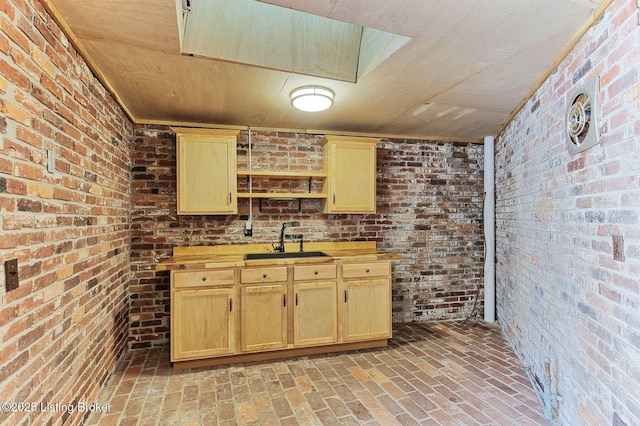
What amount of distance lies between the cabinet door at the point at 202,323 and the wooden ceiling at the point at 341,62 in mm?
1713

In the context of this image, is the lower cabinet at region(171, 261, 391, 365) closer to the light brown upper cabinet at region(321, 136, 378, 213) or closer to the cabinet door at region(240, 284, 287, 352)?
the cabinet door at region(240, 284, 287, 352)

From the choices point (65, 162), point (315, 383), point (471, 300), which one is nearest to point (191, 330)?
point (315, 383)

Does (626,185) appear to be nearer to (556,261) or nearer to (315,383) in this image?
(556,261)

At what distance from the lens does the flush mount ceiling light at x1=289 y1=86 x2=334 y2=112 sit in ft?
7.93

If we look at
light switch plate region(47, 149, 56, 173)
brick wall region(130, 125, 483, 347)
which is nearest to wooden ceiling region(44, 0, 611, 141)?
brick wall region(130, 125, 483, 347)

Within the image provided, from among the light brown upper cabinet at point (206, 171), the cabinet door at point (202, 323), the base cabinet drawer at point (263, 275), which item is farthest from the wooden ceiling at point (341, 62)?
the cabinet door at point (202, 323)

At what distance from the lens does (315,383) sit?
244 centimetres

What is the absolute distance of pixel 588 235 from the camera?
5.57 feet

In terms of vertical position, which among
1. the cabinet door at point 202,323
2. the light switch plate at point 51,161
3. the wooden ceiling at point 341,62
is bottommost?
the cabinet door at point 202,323

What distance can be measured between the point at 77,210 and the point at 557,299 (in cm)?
315

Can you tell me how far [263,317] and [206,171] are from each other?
1.50 m

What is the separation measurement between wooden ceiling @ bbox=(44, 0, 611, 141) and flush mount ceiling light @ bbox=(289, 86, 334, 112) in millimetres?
58

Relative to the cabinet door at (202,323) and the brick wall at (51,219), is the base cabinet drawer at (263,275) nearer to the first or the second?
the cabinet door at (202,323)

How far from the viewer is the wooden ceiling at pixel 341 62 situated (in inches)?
61.1
